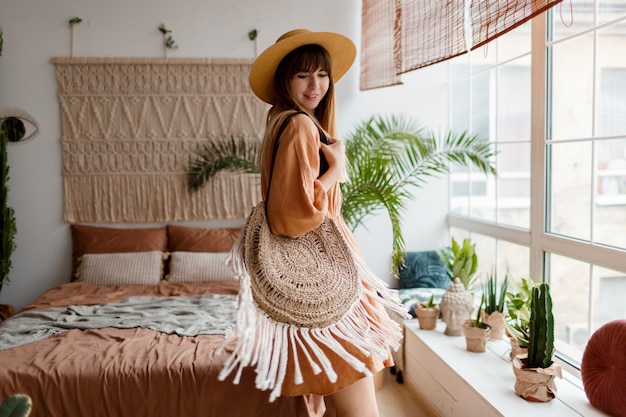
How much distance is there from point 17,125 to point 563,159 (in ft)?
12.1

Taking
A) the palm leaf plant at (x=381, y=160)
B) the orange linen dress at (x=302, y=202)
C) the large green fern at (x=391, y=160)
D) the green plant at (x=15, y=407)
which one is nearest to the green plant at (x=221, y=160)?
the palm leaf plant at (x=381, y=160)

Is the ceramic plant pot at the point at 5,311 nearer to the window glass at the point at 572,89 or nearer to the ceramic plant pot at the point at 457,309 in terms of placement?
the ceramic plant pot at the point at 457,309

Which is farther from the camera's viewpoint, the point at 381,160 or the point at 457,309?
the point at 381,160

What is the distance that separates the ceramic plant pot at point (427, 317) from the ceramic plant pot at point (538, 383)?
97cm

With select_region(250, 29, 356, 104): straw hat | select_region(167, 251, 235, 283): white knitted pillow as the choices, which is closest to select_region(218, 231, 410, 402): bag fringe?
select_region(250, 29, 356, 104): straw hat

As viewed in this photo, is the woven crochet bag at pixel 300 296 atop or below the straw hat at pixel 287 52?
below

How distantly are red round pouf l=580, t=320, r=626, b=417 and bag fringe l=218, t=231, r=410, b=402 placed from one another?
0.85 metres

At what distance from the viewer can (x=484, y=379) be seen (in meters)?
2.44

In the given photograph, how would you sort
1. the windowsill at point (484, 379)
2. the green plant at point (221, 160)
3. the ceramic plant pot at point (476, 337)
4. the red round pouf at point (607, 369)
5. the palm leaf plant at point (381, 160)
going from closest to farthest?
1. the red round pouf at point (607, 369)
2. the windowsill at point (484, 379)
3. the ceramic plant pot at point (476, 337)
4. the palm leaf plant at point (381, 160)
5. the green plant at point (221, 160)

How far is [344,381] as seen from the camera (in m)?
1.59

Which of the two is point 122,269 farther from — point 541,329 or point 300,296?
point 541,329

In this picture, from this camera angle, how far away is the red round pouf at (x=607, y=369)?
6.41ft

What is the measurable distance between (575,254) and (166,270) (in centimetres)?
270

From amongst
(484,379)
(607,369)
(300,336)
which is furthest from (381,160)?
(300,336)
